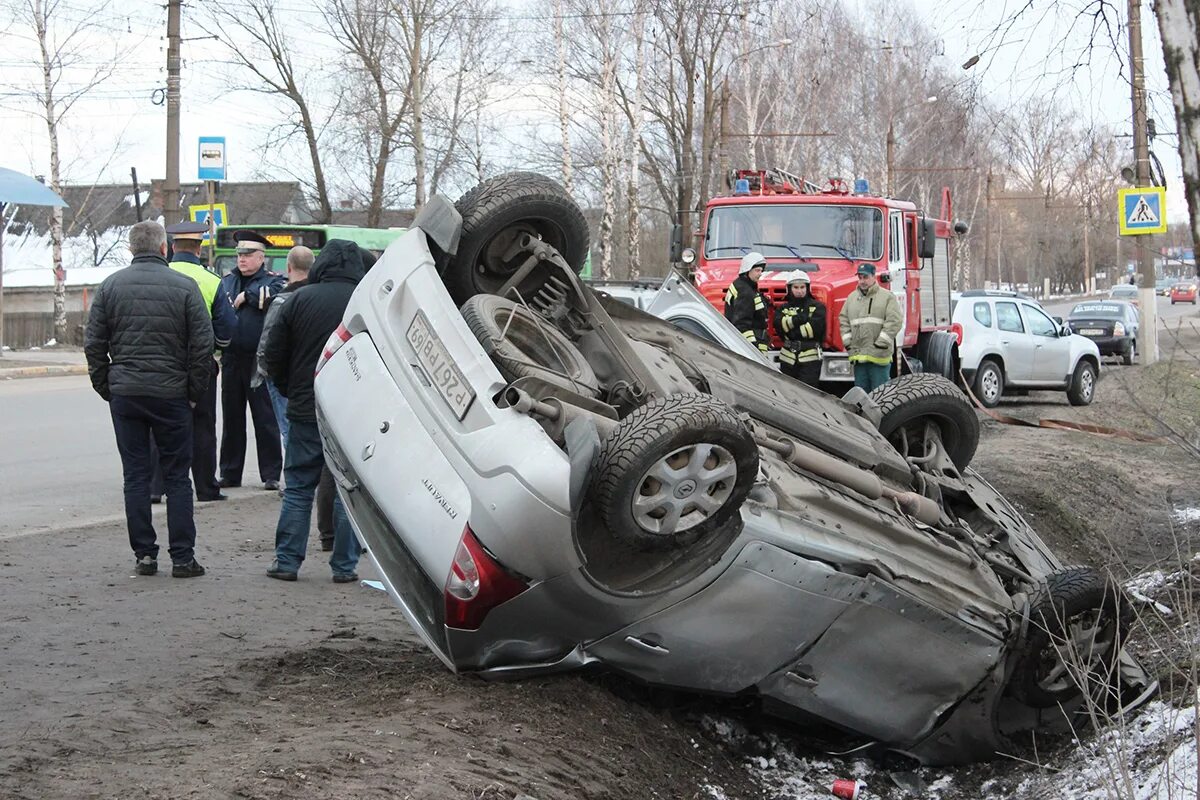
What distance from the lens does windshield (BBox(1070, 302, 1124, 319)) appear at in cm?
3447

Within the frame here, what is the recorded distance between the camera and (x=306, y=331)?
7.00 metres

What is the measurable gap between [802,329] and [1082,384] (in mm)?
10357

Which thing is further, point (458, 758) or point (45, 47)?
point (45, 47)

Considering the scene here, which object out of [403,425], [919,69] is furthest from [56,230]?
[403,425]

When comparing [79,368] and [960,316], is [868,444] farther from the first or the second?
[79,368]

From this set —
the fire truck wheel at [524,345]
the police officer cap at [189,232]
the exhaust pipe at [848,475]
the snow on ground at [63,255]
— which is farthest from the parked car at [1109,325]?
the snow on ground at [63,255]

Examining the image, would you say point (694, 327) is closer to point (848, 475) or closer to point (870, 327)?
point (848, 475)

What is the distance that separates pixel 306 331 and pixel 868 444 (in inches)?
120

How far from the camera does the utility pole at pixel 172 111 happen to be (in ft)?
74.8

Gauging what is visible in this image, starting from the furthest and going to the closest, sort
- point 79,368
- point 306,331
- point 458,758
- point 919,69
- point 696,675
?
point 919,69, point 79,368, point 306,331, point 696,675, point 458,758

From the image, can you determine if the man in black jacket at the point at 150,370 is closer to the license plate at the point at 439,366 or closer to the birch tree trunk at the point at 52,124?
the license plate at the point at 439,366

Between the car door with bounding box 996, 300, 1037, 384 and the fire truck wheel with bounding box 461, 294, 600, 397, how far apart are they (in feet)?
52.6

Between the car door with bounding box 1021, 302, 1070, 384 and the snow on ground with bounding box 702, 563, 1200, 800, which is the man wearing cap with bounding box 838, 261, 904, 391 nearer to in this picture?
the snow on ground with bounding box 702, 563, 1200, 800

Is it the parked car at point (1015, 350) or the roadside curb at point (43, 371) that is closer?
the parked car at point (1015, 350)
